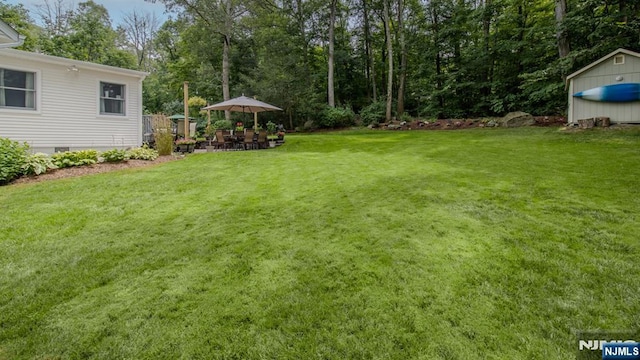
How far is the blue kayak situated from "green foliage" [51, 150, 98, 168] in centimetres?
1425

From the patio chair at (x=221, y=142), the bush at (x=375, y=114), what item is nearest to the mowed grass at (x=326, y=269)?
the patio chair at (x=221, y=142)

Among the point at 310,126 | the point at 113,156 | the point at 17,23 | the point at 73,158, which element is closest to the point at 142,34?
the point at 17,23

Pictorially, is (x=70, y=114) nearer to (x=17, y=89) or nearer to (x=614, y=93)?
(x=17, y=89)

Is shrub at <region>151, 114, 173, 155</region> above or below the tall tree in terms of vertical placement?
below

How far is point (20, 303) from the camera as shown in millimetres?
2232

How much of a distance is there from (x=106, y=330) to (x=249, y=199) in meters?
2.75

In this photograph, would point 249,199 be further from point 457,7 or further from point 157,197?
point 457,7

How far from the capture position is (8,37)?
577 centimetres

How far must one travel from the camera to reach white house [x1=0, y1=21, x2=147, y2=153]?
835 cm

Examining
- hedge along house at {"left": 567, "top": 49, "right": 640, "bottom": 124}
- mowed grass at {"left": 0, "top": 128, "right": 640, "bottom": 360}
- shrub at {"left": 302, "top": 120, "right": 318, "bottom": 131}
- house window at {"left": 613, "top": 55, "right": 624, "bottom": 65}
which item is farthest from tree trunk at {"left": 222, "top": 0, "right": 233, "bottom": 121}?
house window at {"left": 613, "top": 55, "right": 624, "bottom": 65}

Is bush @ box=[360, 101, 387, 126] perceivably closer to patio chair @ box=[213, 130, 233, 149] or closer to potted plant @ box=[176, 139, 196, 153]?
patio chair @ box=[213, 130, 233, 149]

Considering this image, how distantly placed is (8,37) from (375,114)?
1533 centimetres

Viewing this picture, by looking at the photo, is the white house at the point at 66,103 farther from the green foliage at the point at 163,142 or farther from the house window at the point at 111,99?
the green foliage at the point at 163,142

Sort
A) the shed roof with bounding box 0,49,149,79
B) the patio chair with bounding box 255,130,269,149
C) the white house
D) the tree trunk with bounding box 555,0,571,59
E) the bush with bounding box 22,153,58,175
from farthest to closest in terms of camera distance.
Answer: the tree trunk with bounding box 555,0,571,59 → the patio chair with bounding box 255,130,269,149 → the white house → the shed roof with bounding box 0,49,149,79 → the bush with bounding box 22,153,58,175
